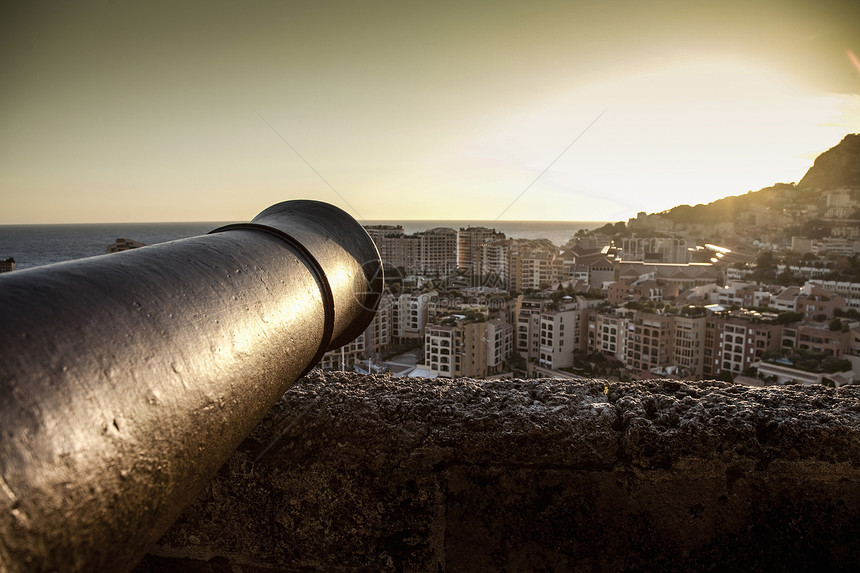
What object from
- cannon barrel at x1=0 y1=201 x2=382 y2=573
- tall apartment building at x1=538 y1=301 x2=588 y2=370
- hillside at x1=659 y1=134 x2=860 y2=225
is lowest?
tall apartment building at x1=538 y1=301 x2=588 y2=370

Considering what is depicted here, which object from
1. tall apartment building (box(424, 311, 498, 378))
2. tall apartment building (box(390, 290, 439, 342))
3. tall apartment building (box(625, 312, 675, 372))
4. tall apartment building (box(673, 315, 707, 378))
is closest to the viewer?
tall apartment building (box(424, 311, 498, 378))

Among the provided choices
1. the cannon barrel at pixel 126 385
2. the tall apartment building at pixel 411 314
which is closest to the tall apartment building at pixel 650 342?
the tall apartment building at pixel 411 314

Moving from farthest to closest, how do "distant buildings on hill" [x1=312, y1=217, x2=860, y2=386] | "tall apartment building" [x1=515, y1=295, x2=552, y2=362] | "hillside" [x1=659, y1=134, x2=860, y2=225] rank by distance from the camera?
"hillside" [x1=659, y1=134, x2=860, y2=225], "tall apartment building" [x1=515, y1=295, x2=552, y2=362], "distant buildings on hill" [x1=312, y1=217, x2=860, y2=386]

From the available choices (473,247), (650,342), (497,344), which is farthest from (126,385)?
(473,247)

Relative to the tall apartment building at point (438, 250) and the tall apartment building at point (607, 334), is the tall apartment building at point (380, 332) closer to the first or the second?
the tall apartment building at point (607, 334)

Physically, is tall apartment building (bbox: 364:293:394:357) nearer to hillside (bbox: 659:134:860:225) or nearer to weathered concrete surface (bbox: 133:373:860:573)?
weathered concrete surface (bbox: 133:373:860:573)

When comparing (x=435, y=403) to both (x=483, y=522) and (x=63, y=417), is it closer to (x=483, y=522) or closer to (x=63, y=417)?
(x=483, y=522)

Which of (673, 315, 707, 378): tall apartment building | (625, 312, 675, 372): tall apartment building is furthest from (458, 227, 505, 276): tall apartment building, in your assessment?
(673, 315, 707, 378): tall apartment building

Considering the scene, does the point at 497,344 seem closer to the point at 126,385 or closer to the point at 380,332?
the point at 380,332
